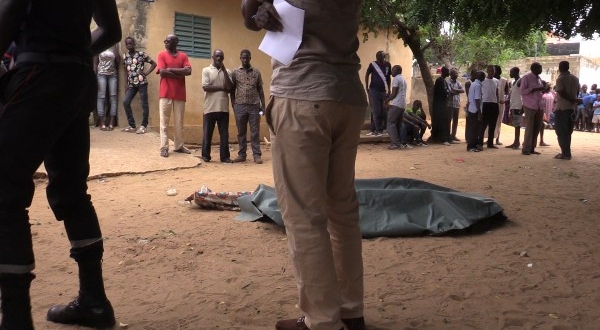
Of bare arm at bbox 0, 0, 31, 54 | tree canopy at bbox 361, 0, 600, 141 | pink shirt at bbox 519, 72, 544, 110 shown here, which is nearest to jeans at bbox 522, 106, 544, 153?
pink shirt at bbox 519, 72, 544, 110

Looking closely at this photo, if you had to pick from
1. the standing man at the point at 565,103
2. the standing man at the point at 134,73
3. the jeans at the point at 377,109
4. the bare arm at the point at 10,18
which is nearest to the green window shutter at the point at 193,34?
the standing man at the point at 134,73

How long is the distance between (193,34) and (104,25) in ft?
30.8

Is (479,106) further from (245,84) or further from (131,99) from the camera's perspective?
(131,99)

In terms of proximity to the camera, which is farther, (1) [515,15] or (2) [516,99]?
(2) [516,99]

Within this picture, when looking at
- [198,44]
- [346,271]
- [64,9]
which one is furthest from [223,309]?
[198,44]

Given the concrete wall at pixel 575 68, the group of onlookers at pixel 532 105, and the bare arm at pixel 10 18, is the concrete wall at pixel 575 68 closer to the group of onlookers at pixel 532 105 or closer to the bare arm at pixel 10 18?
the group of onlookers at pixel 532 105

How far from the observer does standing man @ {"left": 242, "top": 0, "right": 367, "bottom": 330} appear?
2289 millimetres

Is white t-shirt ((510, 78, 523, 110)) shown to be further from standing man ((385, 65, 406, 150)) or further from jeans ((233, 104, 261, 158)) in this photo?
jeans ((233, 104, 261, 158))

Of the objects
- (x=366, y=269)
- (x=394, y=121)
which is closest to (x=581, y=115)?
(x=394, y=121)

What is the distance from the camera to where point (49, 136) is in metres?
2.26

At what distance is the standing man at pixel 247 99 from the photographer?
9578mm

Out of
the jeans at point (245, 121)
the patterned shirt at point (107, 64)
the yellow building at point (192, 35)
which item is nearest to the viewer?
the jeans at point (245, 121)

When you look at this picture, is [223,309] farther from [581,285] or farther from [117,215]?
[117,215]

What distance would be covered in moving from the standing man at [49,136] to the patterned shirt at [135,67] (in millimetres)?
8141
